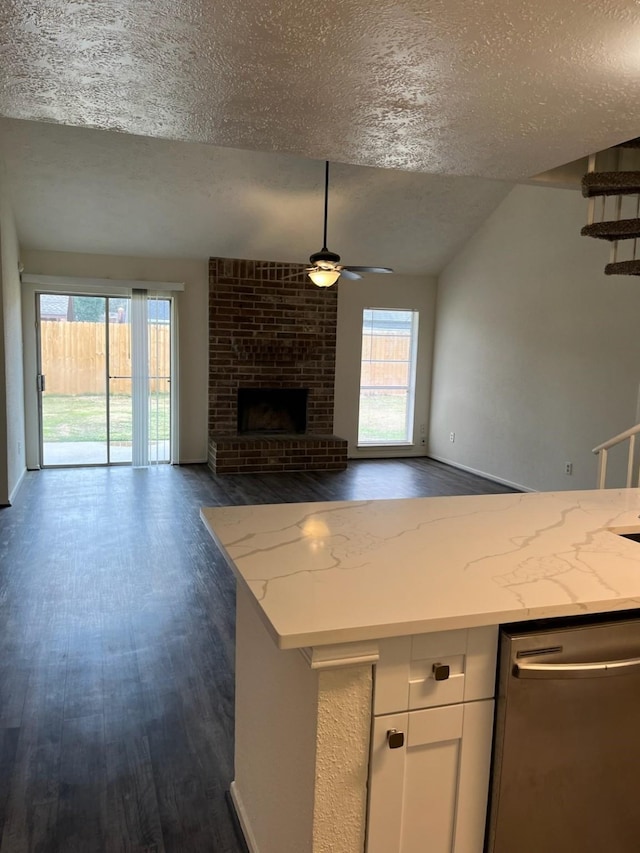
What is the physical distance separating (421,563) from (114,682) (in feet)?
5.78

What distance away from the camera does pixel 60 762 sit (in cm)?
212

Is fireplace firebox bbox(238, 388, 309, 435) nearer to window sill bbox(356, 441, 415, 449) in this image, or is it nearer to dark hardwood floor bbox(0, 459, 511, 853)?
window sill bbox(356, 441, 415, 449)

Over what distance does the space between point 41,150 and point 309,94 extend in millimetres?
3770

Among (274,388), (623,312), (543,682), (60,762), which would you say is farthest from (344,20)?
(274,388)

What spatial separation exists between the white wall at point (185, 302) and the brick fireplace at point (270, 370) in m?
0.19

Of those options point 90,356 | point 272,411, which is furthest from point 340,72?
point 272,411

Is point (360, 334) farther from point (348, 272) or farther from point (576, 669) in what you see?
point (576, 669)

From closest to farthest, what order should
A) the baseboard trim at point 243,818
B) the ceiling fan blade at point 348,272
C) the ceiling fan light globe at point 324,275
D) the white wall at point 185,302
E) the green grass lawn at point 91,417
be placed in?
the baseboard trim at point 243,818
the ceiling fan light globe at point 324,275
the ceiling fan blade at point 348,272
the white wall at point 185,302
the green grass lawn at point 91,417

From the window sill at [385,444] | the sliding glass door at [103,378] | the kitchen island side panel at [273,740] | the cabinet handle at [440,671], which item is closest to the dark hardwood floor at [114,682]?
the kitchen island side panel at [273,740]

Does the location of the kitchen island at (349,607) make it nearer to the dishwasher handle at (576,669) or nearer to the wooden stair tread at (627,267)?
the dishwasher handle at (576,669)

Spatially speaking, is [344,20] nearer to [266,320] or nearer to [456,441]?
[266,320]

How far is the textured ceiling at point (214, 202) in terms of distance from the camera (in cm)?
523

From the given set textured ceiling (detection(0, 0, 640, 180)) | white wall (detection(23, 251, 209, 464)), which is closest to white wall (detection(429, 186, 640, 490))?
textured ceiling (detection(0, 0, 640, 180))

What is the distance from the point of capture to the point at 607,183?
354 cm
